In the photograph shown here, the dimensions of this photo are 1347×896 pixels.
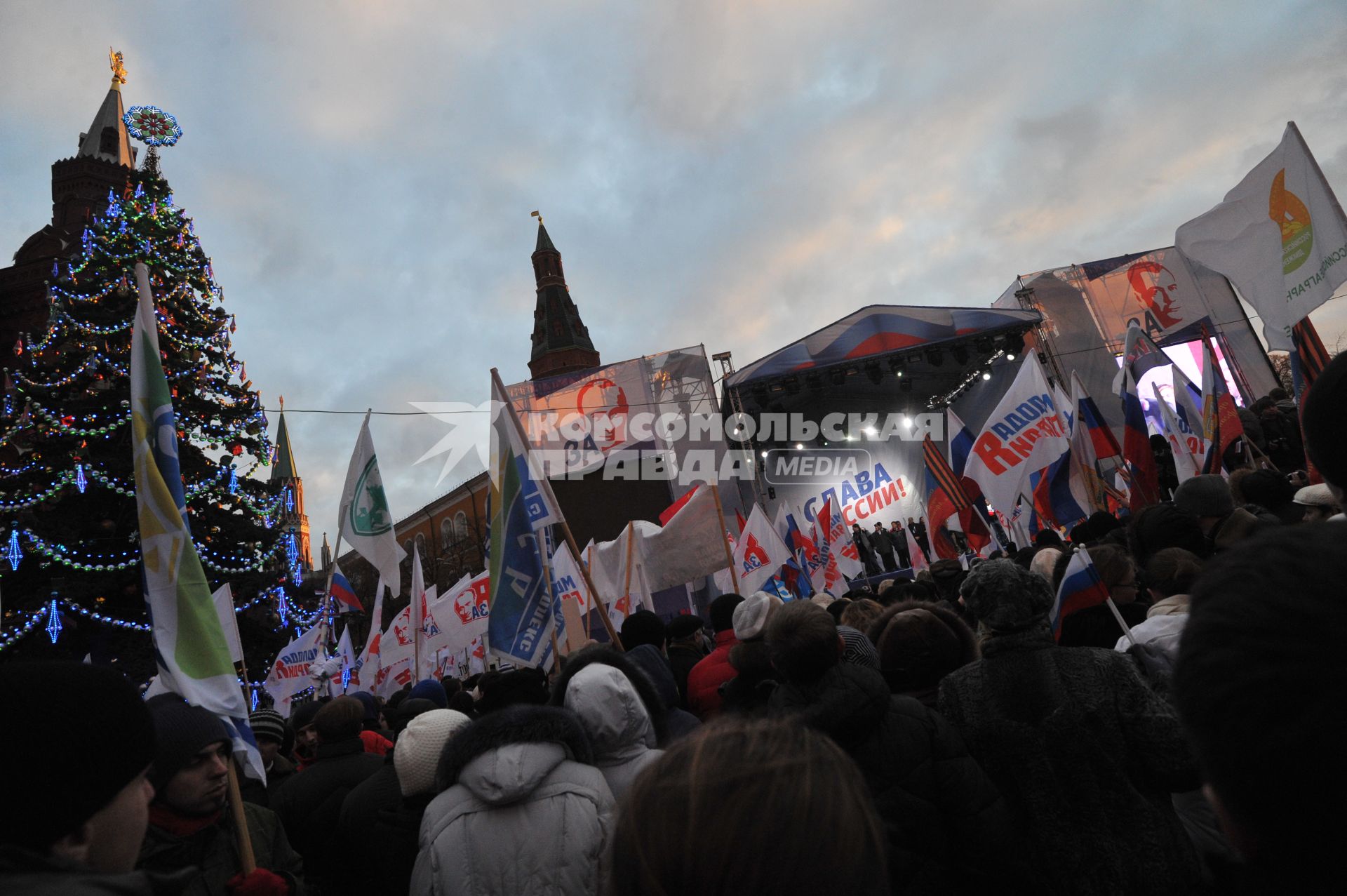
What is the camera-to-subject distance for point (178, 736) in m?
2.51

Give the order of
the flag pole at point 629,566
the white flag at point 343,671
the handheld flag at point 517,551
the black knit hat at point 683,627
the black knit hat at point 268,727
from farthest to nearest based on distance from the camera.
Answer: the white flag at point 343,671 → the flag pole at point 629,566 → the handheld flag at point 517,551 → the black knit hat at point 683,627 → the black knit hat at point 268,727

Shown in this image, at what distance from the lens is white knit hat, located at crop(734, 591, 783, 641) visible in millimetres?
3434

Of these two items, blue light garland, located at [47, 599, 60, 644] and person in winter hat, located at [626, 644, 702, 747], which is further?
blue light garland, located at [47, 599, 60, 644]

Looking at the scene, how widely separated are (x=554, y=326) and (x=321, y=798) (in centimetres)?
6151

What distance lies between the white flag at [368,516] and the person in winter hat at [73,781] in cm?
605

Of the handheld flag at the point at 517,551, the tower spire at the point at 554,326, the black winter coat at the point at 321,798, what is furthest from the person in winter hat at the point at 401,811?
the tower spire at the point at 554,326

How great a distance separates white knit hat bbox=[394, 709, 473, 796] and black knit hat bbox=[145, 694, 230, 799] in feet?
1.95

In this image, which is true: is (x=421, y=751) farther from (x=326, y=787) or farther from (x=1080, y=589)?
(x=1080, y=589)

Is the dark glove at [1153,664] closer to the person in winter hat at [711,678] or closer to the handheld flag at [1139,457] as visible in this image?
the person in winter hat at [711,678]

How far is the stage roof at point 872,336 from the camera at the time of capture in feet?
72.4

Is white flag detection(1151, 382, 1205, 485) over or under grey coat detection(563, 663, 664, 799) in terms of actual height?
over

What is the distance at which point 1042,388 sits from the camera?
846 centimetres

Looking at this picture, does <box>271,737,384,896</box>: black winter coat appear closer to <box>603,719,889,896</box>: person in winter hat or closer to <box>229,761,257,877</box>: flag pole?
<box>229,761,257,877</box>: flag pole

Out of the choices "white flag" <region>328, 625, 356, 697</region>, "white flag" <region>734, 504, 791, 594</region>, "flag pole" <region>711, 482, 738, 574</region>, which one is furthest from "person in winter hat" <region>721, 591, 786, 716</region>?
"white flag" <region>328, 625, 356, 697</region>
